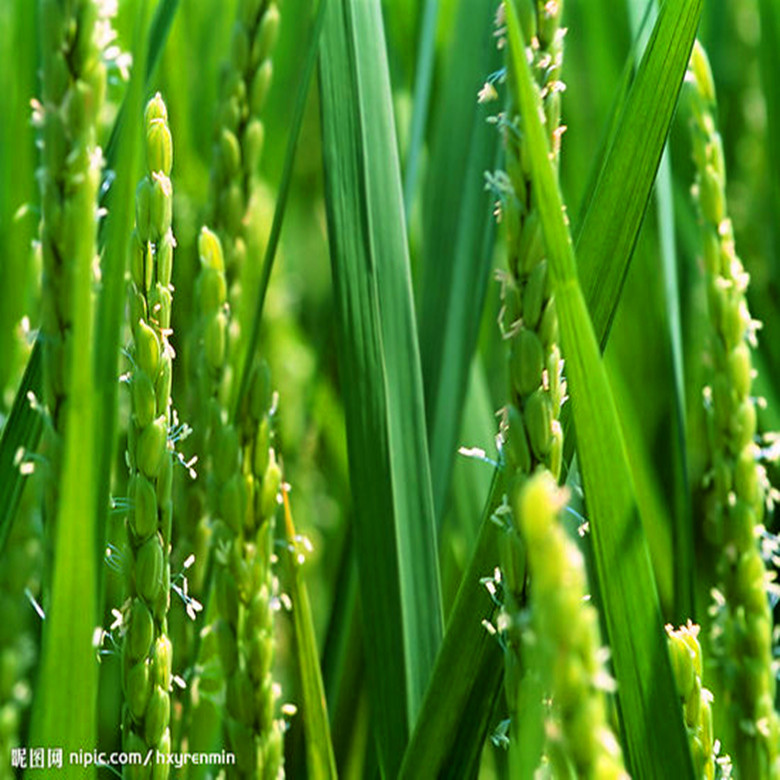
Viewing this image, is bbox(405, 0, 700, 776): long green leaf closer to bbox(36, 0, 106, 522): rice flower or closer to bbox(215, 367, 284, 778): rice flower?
bbox(215, 367, 284, 778): rice flower

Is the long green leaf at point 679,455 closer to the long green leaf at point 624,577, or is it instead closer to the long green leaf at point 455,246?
the long green leaf at point 455,246

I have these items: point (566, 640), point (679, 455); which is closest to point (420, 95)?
point (679, 455)

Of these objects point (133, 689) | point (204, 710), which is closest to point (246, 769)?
point (133, 689)

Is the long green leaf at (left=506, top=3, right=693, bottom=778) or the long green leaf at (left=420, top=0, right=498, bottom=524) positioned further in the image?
the long green leaf at (left=420, top=0, right=498, bottom=524)

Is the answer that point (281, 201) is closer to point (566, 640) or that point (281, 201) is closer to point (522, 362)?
point (522, 362)

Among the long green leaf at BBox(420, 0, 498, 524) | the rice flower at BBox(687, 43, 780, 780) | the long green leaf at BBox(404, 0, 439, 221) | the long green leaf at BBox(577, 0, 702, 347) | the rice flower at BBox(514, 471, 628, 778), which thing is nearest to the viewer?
the rice flower at BBox(514, 471, 628, 778)

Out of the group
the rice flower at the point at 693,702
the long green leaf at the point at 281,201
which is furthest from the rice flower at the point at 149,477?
the rice flower at the point at 693,702

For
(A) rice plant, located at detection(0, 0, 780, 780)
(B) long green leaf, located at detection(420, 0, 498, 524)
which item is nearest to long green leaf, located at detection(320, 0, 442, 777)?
(A) rice plant, located at detection(0, 0, 780, 780)
